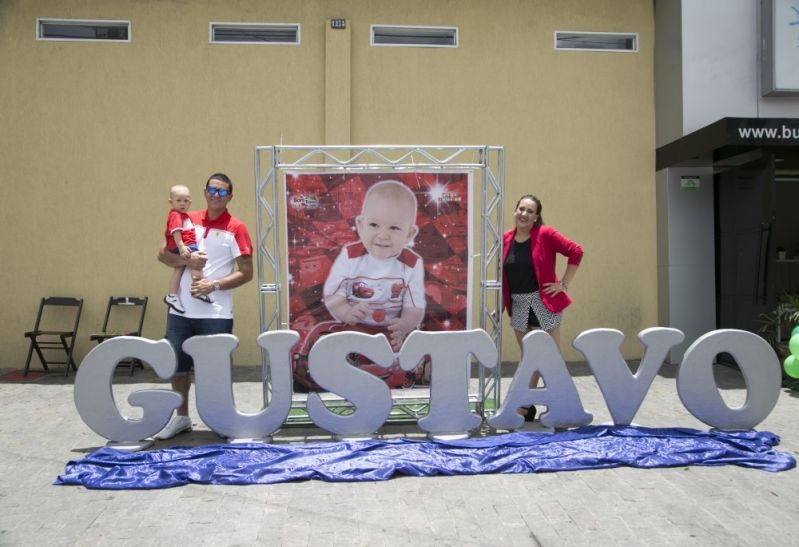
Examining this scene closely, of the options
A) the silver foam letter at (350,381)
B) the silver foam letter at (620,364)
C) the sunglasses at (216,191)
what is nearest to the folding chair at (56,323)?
the sunglasses at (216,191)

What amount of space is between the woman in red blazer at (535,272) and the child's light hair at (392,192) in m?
0.84

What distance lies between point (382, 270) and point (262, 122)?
3837 mm

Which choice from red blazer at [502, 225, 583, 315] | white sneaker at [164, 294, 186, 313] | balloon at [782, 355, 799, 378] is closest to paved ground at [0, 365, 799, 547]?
white sneaker at [164, 294, 186, 313]

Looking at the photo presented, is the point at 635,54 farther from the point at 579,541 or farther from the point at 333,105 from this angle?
the point at 579,541

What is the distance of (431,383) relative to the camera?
5250mm

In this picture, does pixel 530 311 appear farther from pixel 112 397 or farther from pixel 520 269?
pixel 112 397

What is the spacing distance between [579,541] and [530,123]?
641cm

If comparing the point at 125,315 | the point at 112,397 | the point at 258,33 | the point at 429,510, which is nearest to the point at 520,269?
the point at 429,510

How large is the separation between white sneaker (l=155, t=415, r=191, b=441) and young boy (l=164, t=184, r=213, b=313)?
0.88 m

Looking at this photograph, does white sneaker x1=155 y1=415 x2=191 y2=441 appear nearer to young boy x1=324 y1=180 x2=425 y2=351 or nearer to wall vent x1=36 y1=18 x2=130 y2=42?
young boy x1=324 y1=180 x2=425 y2=351

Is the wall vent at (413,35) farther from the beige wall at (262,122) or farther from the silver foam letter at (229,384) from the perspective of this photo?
the silver foam letter at (229,384)

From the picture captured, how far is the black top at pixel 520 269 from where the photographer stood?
579 cm

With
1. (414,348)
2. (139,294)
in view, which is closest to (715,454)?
(414,348)

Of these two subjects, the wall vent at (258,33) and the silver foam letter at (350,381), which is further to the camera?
the wall vent at (258,33)
